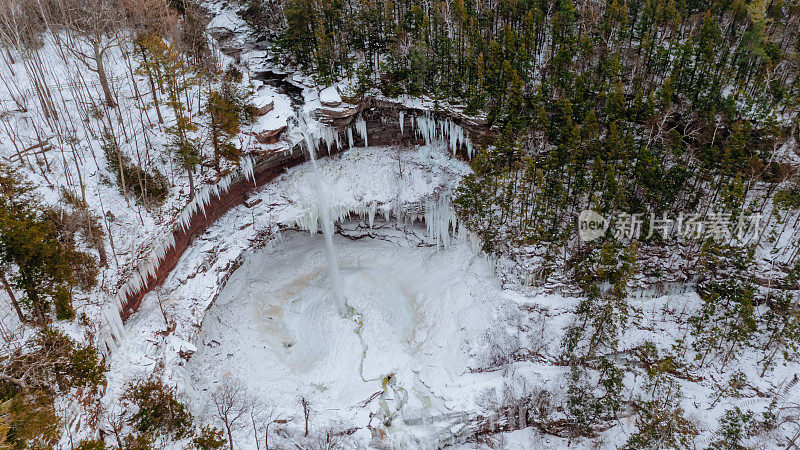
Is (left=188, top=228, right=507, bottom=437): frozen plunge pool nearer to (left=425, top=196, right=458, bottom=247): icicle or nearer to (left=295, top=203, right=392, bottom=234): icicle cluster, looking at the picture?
(left=425, top=196, right=458, bottom=247): icicle

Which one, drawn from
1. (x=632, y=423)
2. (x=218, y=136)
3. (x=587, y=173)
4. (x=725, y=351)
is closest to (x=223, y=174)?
(x=218, y=136)

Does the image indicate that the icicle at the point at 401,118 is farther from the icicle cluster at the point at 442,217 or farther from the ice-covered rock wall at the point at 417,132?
the icicle cluster at the point at 442,217

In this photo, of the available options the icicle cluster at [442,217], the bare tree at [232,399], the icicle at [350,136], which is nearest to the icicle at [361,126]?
the icicle at [350,136]

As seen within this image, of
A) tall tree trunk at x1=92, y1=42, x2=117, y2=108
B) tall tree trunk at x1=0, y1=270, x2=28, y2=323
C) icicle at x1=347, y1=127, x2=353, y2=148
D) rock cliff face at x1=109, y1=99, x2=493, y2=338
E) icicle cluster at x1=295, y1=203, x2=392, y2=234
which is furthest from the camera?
icicle at x1=347, y1=127, x2=353, y2=148

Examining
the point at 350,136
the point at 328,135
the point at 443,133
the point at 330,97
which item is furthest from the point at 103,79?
the point at 443,133

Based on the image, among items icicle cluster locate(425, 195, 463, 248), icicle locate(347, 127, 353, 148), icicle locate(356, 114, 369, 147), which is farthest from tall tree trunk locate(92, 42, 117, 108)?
icicle cluster locate(425, 195, 463, 248)

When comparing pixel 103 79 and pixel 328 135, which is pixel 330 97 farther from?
pixel 103 79
